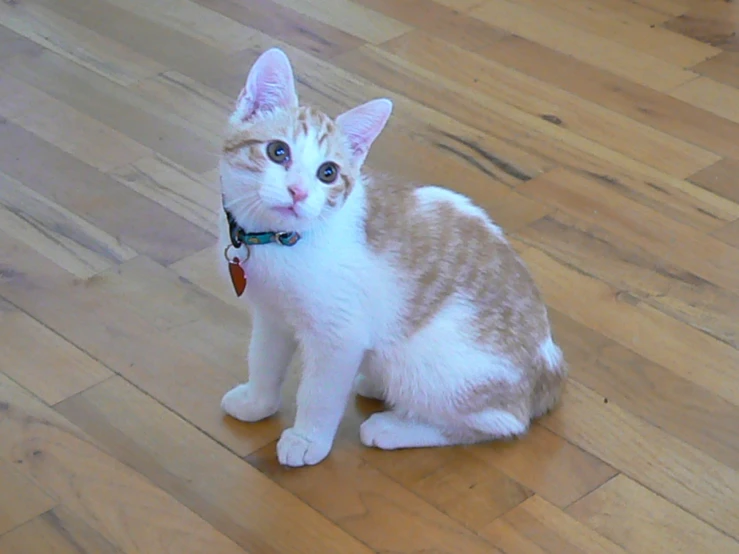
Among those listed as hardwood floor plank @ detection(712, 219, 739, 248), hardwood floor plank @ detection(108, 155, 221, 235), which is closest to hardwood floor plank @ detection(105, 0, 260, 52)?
hardwood floor plank @ detection(108, 155, 221, 235)

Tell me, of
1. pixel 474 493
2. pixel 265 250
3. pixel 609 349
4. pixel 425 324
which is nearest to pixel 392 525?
pixel 474 493

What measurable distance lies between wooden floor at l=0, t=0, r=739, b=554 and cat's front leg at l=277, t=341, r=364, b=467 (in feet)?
0.11

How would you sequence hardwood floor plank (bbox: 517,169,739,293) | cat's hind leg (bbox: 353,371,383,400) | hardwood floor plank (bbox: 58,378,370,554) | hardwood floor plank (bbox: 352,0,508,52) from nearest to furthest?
hardwood floor plank (bbox: 58,378,370,554), cat's hind leg (bbox: 353,371,383,400), hardwood floor plank (bbox: 517,169,739,293), hardwood floor plank (bbox: 352,0,508,52)

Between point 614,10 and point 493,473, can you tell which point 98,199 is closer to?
point 493,473

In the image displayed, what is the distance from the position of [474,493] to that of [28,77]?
147 cm

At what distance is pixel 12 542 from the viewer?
144 cm

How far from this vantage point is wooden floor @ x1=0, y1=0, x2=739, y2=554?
151cm

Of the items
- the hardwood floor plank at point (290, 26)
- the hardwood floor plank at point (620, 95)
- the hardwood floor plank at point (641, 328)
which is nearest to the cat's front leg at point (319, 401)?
the hardwood floor plank at point (641, 328)

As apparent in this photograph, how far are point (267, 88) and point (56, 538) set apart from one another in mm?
621

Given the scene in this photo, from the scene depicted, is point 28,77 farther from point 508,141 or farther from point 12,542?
point 12,542

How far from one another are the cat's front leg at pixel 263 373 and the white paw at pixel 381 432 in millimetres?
139

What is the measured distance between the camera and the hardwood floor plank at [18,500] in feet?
4.81

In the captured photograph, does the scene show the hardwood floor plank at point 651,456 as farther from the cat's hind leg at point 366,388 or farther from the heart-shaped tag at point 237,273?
the heart-shaped tag at point 237,273

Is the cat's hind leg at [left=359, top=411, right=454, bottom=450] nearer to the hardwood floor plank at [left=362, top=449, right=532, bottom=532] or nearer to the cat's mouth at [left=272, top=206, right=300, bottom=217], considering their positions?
the hardwood floor plank at [left=362, top=449, right=532, bottom=532]
